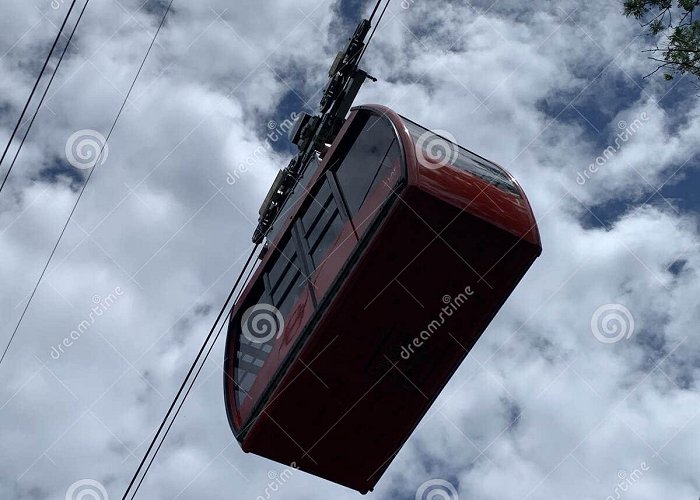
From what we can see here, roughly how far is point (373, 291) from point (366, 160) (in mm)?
2144

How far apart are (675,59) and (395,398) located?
271 inches

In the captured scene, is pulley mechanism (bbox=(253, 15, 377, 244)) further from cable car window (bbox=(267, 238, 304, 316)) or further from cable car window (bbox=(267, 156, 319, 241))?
cable car window (bbox=(267, 238, 304, 316))

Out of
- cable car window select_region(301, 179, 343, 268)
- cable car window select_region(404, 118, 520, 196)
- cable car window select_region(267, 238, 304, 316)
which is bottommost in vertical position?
cable car window select_region(267, 238, 304, 316)

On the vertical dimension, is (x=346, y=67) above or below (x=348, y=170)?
above

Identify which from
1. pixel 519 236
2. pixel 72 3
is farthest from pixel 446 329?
pixel 72 3

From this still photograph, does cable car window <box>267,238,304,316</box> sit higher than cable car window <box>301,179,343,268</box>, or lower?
lower

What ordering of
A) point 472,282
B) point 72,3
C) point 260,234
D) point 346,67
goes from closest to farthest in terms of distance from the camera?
point 72,3 → point 472,282 → point 346,67 → point 260,234

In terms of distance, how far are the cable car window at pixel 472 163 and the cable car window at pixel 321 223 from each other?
185 centimetres

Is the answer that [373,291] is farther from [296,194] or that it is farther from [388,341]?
[296,194]

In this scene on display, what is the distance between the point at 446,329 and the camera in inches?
457

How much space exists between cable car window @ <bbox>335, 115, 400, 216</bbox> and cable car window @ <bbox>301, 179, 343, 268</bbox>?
37cm

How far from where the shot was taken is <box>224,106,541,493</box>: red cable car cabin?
408 inches

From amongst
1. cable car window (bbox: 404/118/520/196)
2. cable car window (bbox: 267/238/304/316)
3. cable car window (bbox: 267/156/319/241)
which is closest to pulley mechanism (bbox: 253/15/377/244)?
cable car window (bbox: 267/156/319/241)

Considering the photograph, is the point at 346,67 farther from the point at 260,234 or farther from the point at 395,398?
the point at 395,398
